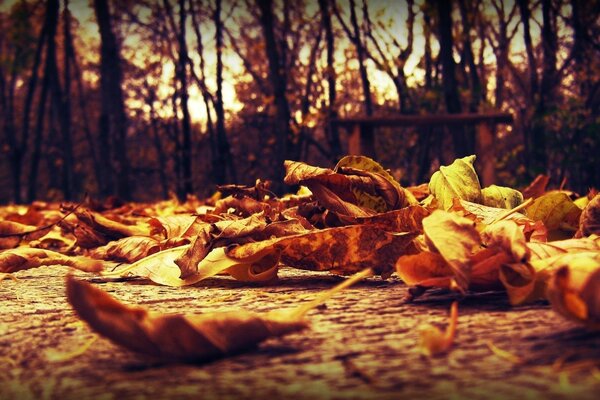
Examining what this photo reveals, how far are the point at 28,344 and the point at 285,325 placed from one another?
0.36 meters

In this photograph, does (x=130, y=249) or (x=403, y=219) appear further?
(x=130, y=249)

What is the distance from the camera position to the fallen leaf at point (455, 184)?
1.80 m

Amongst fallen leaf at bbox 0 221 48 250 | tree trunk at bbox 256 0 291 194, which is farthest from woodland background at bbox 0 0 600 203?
fallen leaf at bbox 0 221 48 250

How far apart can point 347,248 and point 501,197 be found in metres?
0.68

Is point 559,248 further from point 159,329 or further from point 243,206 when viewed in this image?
point 243,206

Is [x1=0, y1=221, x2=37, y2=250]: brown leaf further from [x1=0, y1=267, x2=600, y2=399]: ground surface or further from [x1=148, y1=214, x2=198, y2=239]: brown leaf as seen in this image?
[x1=0, y1=267, x2=600, y2=399]: ground surface

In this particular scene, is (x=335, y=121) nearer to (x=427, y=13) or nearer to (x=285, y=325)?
(x=285, y=325)

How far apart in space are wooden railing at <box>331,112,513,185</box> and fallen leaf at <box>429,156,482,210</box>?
5.44 m

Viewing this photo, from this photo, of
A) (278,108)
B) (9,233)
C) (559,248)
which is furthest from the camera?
(278,108)

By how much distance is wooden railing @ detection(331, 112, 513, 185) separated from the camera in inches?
293

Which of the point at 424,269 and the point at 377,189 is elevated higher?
the point at 377,189

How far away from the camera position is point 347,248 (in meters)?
1.48

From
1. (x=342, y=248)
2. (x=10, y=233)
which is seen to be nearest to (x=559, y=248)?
(x=342, y=248)

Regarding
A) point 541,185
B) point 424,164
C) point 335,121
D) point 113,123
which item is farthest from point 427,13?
point 541,185
